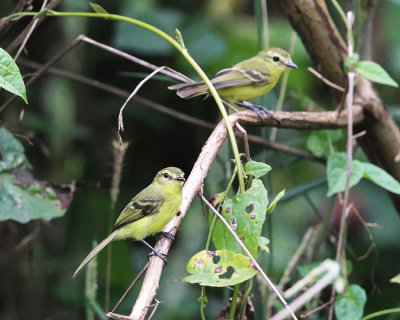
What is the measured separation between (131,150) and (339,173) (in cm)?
261

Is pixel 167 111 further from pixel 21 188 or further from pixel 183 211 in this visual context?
pixel 183 211

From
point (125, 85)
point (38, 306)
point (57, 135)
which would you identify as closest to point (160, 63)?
point (125, 85)

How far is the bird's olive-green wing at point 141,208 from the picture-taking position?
10.2ft

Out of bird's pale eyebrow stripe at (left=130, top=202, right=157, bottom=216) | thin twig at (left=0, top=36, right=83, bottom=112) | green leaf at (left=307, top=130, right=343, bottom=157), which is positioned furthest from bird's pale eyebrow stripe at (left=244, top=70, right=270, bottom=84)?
thin twig at (left=0, top=36, right=83, bottom=112)

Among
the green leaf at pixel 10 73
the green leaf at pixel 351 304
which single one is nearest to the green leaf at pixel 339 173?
the green leaf at pixel 351 304

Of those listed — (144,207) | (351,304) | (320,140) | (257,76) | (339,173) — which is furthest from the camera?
(257,76)

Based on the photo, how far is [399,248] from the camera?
482 centimetres

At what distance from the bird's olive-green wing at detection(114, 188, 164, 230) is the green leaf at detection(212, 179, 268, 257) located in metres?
1.00

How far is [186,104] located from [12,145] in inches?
94.3

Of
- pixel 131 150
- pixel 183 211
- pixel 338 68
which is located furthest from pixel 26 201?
pixel 131 150

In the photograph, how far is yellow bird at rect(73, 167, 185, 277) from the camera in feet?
10.1

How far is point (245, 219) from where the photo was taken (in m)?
2.05

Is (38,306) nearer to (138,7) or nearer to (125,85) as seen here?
(125,85)

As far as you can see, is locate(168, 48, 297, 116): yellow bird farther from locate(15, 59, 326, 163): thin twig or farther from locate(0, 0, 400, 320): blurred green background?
locate(0, 0, 400, 320): blurred green background
